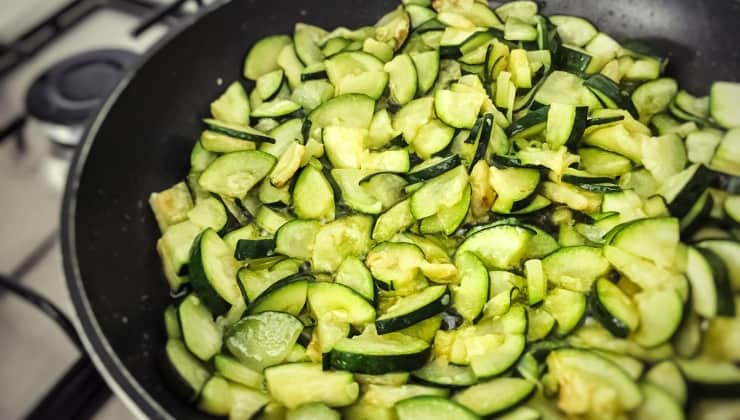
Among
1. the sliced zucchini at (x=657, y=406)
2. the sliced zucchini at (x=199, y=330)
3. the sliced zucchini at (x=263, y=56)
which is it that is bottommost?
the sliced zucchini at (x=657, y=406)

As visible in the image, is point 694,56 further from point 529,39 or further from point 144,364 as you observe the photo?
point 144,364

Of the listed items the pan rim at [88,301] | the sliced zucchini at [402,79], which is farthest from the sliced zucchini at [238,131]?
the sliced zucchini at [402,79]

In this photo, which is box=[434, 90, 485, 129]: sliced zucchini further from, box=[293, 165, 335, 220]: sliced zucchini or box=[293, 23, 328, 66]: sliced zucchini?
box=[293, 23, 328, 66]: sliced zucchini

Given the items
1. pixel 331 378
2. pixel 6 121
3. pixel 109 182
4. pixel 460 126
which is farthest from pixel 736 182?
pixel 6 121

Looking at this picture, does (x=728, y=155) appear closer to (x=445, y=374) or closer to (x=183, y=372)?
(x=445, y=374)

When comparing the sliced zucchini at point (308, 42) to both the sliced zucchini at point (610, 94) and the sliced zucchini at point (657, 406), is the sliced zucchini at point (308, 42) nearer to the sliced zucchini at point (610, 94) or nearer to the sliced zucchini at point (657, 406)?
the sliced zucchini at point (610, 94)

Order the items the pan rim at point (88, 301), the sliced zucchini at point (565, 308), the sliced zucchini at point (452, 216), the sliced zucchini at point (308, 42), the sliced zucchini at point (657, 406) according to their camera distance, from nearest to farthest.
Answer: the sliced zucchini at point (657, 406), the pan rim at point (88, 301), the sliced zucchini at point (565, 308), the sliced zucchini at point (452, 216), the sliced zucchini at point (308, 42)

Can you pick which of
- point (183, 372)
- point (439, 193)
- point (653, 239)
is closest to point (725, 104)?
point (653, 239)
